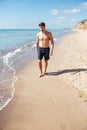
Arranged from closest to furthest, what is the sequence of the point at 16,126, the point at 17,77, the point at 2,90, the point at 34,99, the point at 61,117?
the point at 16,126
the point at 61,117
the point at 34,99
the point at 2,90
the point at 17,77

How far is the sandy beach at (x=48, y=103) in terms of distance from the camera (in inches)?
173

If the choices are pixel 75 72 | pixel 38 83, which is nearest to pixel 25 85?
pixel 38 83

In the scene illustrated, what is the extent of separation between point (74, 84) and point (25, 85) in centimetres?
145

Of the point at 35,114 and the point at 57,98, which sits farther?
the point at 57,98

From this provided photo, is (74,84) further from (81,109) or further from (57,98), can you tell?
(81,109)

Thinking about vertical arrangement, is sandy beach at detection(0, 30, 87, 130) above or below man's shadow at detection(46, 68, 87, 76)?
below

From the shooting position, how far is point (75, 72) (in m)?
8.05

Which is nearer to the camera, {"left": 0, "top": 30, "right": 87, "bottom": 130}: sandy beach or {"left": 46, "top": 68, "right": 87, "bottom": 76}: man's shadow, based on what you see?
{"left": 0, "top": 30, "right": 87, "bottom": 130}: sandy beach

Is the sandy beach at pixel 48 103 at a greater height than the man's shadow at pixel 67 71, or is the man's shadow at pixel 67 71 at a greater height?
the man's shadow at pixel 67 71

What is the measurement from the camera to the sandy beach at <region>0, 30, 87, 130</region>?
14.4ft

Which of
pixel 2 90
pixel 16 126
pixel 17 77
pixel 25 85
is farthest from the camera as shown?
pixel 17 77

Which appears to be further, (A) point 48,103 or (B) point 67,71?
(B) point 67,71

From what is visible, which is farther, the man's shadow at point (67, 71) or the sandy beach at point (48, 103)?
the man's shadow at point (67, 71)

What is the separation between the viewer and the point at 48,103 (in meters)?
5.39
